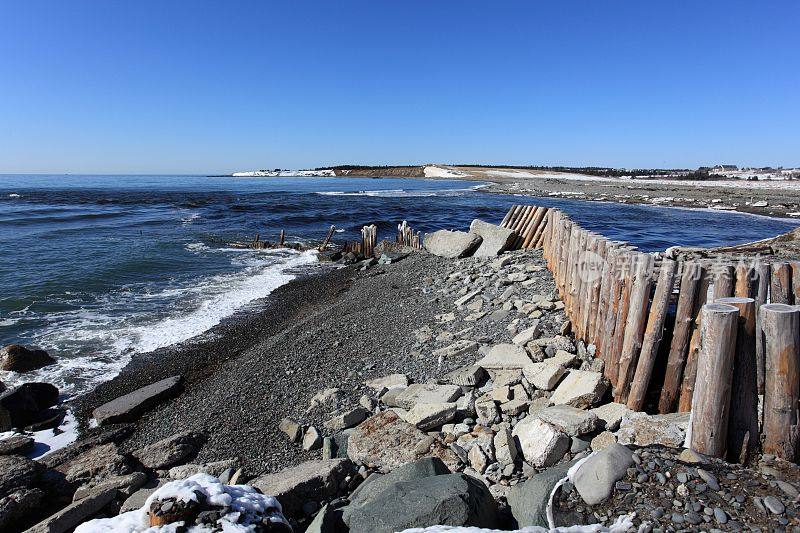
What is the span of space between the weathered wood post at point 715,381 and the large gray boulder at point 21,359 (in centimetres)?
1190

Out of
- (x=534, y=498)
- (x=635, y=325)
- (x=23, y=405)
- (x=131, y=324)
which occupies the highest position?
(x=635, y=325)

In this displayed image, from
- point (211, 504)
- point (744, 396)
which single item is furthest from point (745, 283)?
point (211, 504)

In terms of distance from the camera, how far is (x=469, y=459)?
189 inches

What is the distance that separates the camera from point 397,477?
4332 millimetres

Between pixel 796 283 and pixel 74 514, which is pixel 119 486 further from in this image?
pixel 796 283

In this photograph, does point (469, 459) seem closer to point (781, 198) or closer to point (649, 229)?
point (649, 229)

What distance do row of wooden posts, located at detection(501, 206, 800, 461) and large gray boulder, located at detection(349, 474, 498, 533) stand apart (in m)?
1.91

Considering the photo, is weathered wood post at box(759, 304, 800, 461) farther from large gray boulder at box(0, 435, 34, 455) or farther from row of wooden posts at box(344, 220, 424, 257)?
row of wooden posts at box(344, 220, 424, 257)

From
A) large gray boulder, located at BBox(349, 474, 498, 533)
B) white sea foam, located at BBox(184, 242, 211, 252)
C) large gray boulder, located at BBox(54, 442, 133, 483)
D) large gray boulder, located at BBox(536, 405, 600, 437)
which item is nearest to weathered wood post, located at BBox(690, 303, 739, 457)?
large gray boulder, located at BBox(536, 405, 600, 437)

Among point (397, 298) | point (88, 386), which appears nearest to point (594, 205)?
point (397, 298)

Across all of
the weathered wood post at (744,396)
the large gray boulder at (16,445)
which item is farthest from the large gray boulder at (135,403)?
the weathered wood post at (744,396)

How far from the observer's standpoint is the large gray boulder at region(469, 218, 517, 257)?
14.4m

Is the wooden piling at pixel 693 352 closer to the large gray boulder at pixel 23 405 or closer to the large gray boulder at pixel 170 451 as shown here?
the large gray boulder at pixel 170 451

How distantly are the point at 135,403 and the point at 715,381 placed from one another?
8.46 metres
